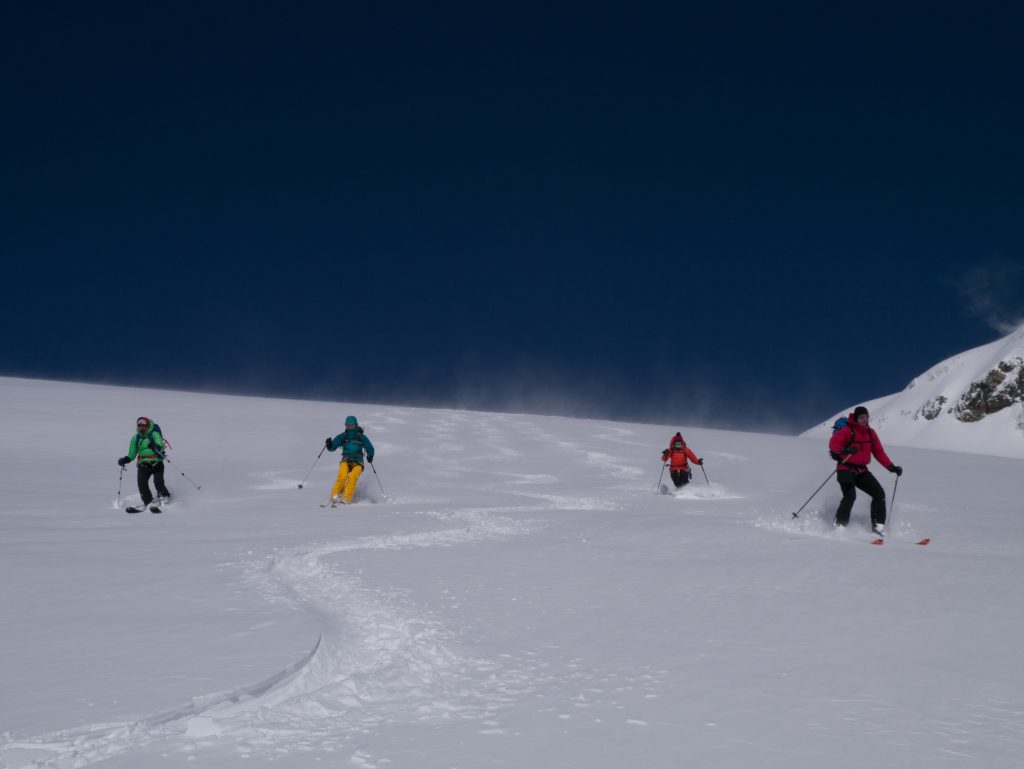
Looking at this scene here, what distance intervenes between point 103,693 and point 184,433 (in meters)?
18.5

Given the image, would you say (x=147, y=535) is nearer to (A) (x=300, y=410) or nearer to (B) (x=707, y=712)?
(B) (x=707, y=712)

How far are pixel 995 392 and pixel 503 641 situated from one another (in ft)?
414

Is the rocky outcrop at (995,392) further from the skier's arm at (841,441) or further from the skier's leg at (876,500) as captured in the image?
the skier's leg at (876,500)

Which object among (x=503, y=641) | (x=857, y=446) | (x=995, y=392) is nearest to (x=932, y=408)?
(x=995, y=392)

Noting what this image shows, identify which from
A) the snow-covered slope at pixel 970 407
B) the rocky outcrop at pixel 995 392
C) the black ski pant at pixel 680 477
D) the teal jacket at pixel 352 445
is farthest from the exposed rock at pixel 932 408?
the teal jacket at pixel 352 445

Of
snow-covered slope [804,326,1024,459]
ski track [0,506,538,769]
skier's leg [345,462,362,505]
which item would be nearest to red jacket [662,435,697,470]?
skier's leg [345,462,362,505]

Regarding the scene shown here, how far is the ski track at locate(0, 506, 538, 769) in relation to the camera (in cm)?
271

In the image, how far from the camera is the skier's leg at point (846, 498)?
936 cm

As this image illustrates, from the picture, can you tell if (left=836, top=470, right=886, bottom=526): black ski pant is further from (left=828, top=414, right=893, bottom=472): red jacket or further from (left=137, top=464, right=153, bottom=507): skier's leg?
(left=137, top=464, right=153, bottom=507): skier's leg

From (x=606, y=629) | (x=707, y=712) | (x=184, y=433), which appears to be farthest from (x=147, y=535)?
(x=184, y=433)

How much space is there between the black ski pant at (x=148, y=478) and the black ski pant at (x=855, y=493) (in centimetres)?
1095

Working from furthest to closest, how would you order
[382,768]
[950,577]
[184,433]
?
1. [184,433]
2. [950,577]
3. [382,768]

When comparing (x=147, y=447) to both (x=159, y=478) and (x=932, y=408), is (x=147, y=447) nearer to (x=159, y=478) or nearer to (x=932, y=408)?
(x=159, y=478)

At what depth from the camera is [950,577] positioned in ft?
19.0
